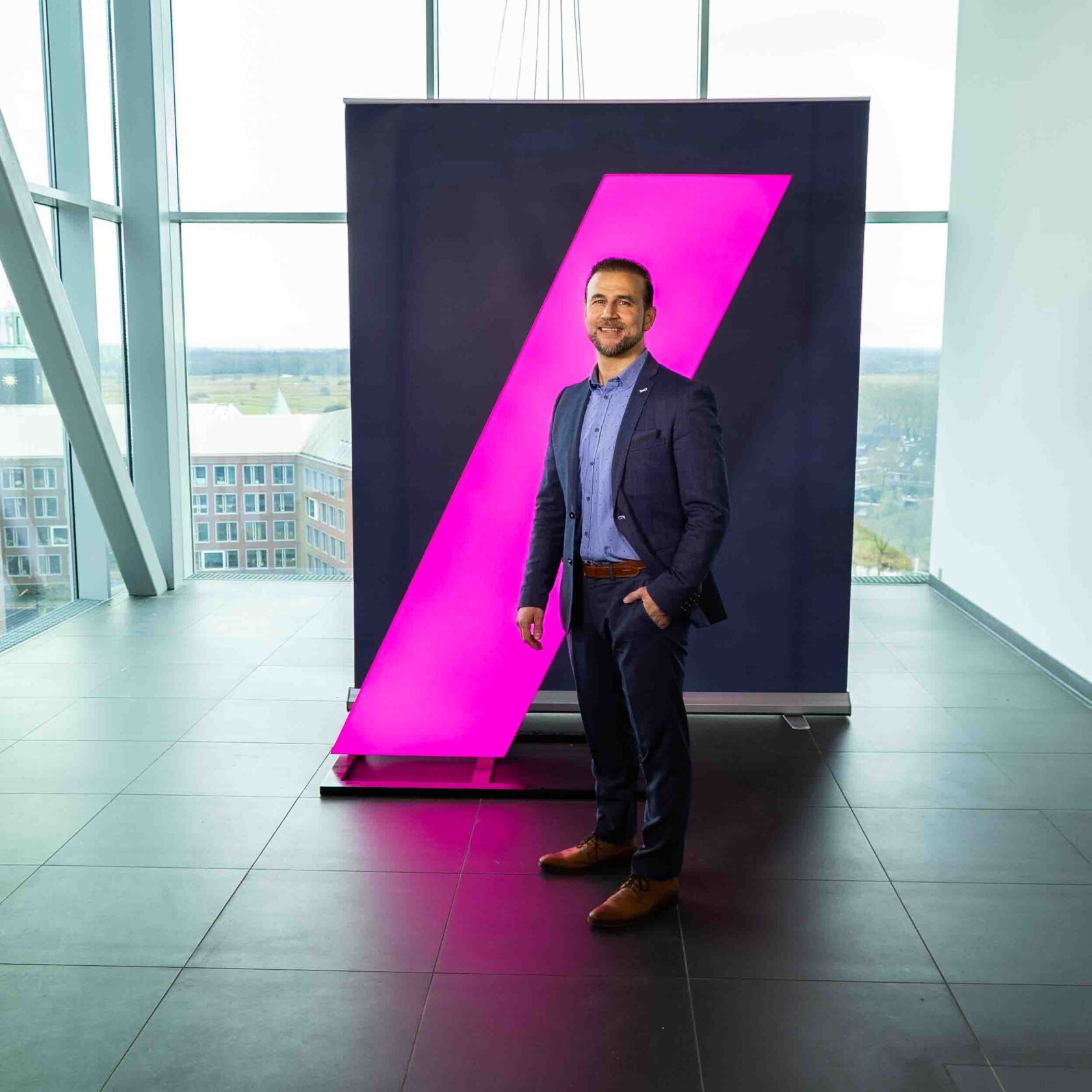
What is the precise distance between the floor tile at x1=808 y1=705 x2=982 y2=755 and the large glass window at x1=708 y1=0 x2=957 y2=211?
3.84m

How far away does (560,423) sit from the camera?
3.06 metres

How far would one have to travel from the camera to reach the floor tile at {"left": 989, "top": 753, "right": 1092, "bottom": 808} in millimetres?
3715

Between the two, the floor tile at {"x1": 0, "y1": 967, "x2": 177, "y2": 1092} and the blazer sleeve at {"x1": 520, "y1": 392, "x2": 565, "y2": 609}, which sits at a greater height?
the blazer sleeve at {"x1": 520, "y1": 392, "x2": 565, "y2": 609}

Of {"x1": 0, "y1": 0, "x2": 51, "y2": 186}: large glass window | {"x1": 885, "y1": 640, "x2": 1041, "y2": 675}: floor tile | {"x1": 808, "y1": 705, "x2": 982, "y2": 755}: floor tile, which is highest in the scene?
{"x1": 0, "y1": 0, "x2": 51, "y2": 186}: large glass window

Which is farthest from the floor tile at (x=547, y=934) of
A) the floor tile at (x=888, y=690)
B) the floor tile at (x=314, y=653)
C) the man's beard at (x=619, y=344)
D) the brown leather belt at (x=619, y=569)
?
the floor tile at (x=314, y=653)

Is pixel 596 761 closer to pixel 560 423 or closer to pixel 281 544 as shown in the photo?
pixel 560 423

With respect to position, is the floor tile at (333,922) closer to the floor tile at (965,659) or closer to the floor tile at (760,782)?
the floor tile at (760,782)

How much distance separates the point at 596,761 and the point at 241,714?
1977 millimetres

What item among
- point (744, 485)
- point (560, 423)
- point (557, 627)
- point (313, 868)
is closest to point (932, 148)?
point (744, 485)

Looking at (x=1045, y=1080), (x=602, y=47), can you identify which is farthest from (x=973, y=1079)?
(x=602, y=47)

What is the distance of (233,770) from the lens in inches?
156

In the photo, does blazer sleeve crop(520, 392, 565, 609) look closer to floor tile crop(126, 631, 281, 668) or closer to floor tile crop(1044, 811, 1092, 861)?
floor tile crop(1044, 811, 1092, 861)

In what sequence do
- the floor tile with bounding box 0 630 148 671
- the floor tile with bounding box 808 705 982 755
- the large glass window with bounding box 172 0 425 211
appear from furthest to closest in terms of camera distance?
1. the large glass window with bounding box 172 0 425 211
2. the floor tile with bounding box 0 630 148 671
3. the floor tile with bounding box 808 705 982 755

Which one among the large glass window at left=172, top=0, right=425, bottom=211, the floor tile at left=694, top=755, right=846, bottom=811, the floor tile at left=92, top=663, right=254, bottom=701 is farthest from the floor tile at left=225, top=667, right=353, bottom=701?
the large glass window at left=172, top=0, right=425, bottom=211
